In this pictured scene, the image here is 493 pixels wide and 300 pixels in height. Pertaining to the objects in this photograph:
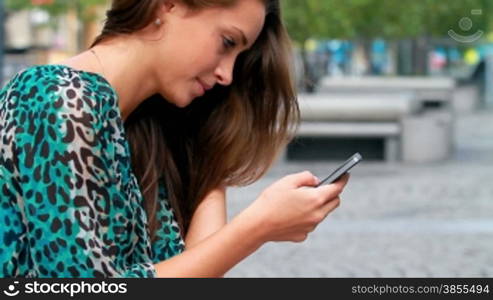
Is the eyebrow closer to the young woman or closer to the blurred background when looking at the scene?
the young woman

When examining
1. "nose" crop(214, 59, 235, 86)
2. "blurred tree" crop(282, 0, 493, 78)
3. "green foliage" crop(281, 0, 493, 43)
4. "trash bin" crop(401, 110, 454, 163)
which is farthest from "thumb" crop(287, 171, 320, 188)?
"green foliage" crop(281, 0, 493, 43)

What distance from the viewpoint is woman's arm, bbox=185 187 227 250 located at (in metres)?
2.47

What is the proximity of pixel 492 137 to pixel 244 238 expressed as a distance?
69.4 ft

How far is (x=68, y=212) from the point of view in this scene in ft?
6.03

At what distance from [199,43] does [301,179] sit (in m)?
0.30

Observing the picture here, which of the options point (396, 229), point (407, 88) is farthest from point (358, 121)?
point (407, 88)

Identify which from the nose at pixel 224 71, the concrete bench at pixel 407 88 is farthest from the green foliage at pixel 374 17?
the nose at pixel 224 71

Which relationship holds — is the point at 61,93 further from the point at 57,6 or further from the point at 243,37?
the point at 57,6

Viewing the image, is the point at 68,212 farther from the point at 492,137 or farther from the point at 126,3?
the point at 492,137

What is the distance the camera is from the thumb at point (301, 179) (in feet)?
6.68

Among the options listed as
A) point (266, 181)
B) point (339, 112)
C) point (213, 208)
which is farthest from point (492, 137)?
point (213, 208)

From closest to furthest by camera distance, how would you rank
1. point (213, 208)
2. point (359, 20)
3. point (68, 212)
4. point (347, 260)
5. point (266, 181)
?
1. point (68, 212)
2. point (213, 208)
3. point (347, 260)
4. point (266, 181)
5. point (359, 20)

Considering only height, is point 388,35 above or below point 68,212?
below

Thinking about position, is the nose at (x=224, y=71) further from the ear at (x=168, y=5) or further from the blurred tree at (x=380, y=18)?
the blurred tree at (x=380, y=18)
